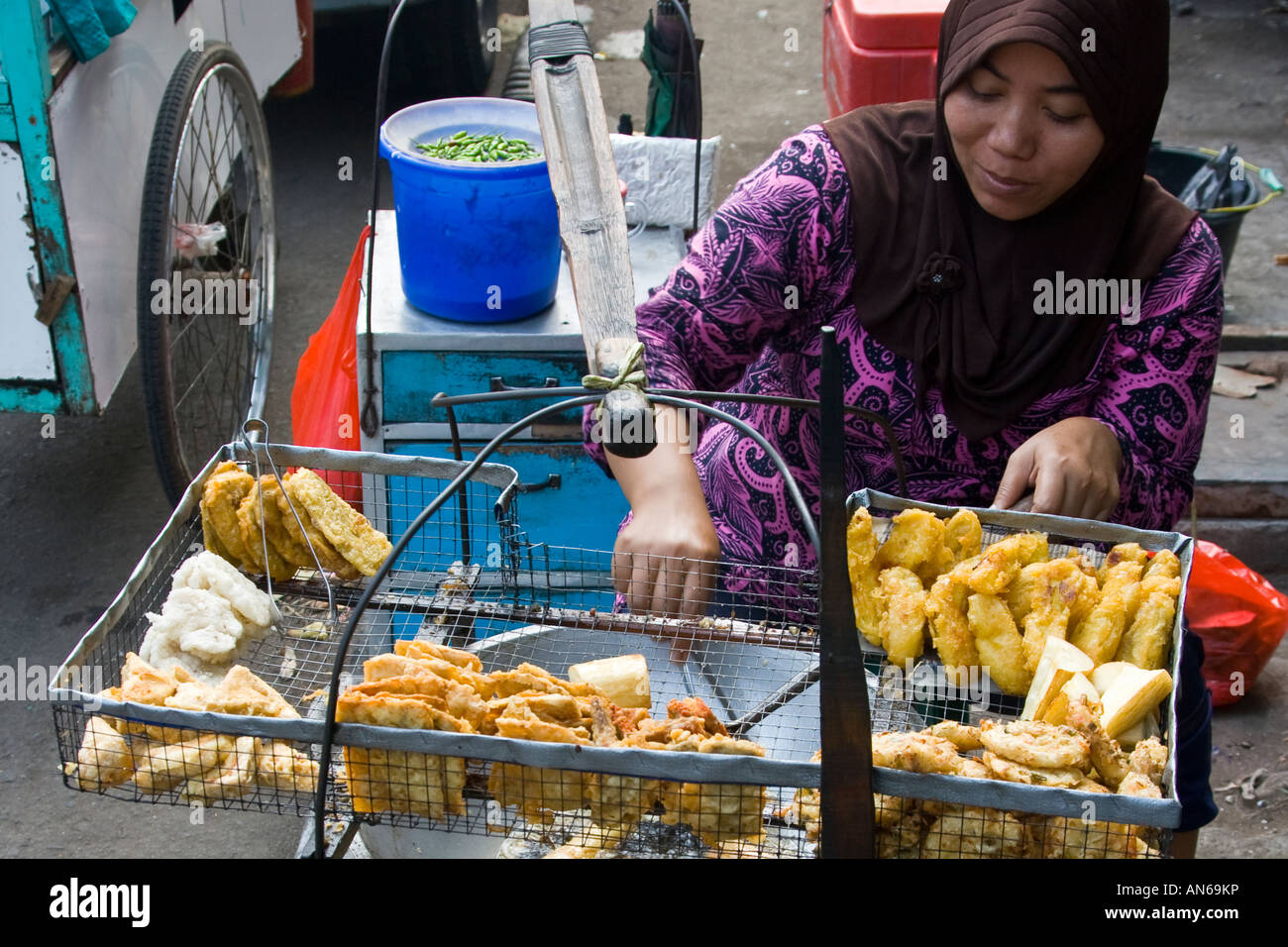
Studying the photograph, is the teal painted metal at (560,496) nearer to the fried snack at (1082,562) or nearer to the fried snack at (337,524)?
the fried snack at (337,524)

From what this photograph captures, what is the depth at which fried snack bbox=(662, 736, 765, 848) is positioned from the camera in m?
1.34

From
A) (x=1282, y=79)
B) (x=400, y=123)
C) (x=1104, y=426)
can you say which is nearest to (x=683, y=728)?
(x=1104, y=426)

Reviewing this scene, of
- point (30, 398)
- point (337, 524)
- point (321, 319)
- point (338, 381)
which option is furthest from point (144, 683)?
point (321, 319)

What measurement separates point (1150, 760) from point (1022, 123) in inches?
39.8

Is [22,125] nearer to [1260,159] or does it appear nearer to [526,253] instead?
[526,253]

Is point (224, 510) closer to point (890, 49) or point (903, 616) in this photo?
point (903, 616)

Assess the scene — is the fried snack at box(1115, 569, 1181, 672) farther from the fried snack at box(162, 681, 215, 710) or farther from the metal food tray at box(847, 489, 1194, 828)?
the fried snack at box(162, 681, 215, 710)

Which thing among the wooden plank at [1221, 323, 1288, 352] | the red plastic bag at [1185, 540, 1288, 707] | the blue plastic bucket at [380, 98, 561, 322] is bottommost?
the red plastic bag at [1185, 540, 1288, 707]

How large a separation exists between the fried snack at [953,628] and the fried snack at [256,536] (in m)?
0.97

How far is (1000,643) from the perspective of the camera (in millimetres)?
1646

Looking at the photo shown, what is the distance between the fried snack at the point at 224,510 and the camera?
1737mm

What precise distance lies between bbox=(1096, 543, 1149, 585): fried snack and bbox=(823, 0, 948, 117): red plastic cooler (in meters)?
2.74

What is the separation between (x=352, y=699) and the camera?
1332 mm

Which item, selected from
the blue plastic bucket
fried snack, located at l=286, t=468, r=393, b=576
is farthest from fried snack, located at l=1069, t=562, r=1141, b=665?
the blue plastic bucket
